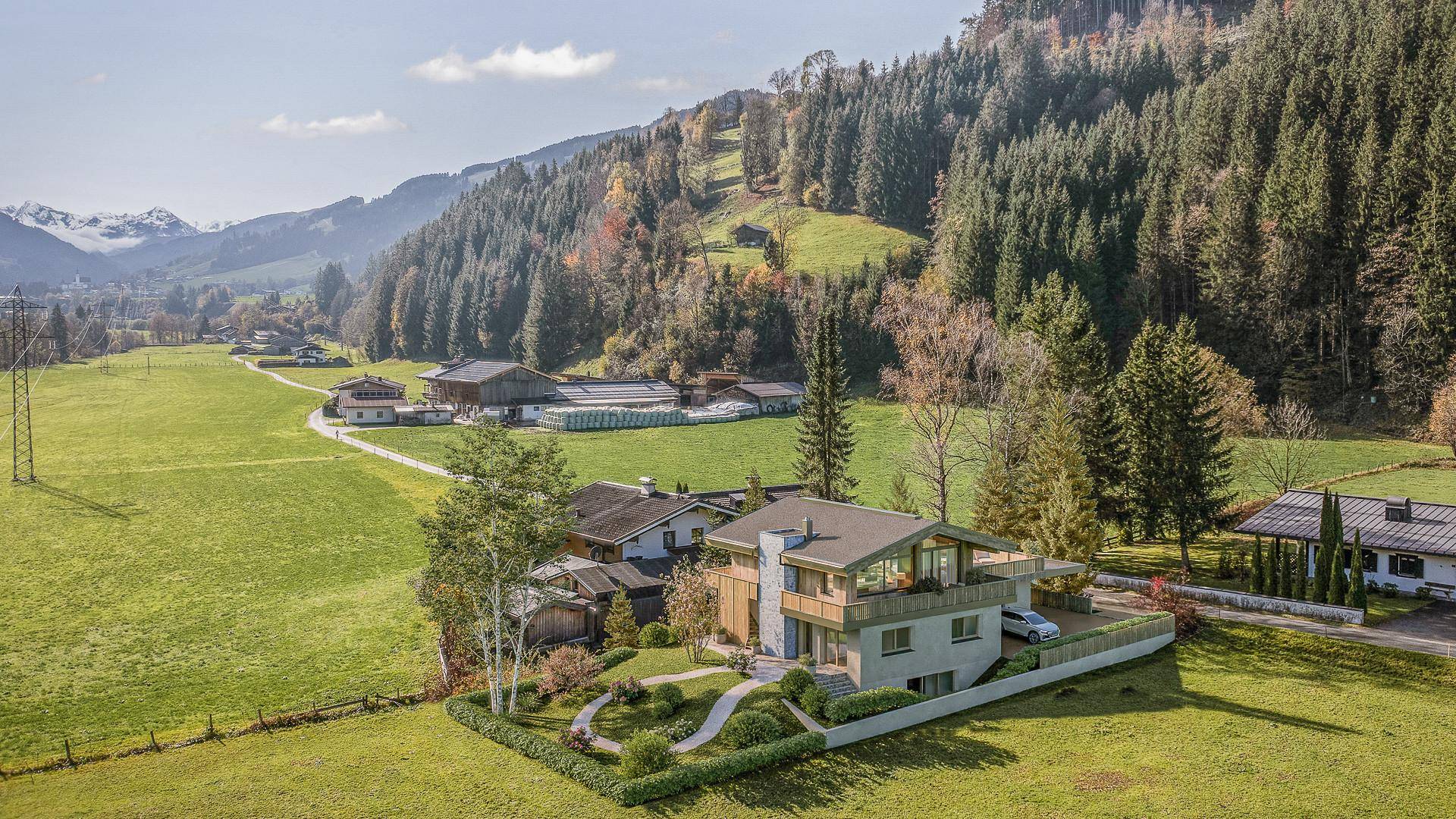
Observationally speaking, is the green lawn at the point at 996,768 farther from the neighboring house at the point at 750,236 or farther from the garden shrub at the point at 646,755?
the neighboring house at the point at 750,236

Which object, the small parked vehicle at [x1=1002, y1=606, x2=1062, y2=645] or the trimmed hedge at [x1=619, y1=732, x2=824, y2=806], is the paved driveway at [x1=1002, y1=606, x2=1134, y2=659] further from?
the trimmed hedge at [x1=619, y1=732, x2=824, y2=806]

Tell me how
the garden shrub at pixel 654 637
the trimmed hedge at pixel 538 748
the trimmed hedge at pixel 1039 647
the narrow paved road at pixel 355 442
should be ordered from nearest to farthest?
1. the trimmed hedge at pixel 538 748
2. the trimmed hedge at pixel 1039 647
3. the garden shrub at pixel 654 637
4. the narrow paved road at pixel 355 442

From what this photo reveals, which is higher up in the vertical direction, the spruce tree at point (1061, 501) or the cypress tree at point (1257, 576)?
the spruce tree at point (1061, 501)

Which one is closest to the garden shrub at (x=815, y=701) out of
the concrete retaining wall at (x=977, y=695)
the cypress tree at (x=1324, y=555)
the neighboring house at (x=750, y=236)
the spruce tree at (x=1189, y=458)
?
the concrete retaining wall at (x=977, y=695)

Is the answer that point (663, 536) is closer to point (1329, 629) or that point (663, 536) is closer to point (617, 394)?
point (1329, 629)

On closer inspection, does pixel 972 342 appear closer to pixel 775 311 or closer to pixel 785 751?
pixel 785 751

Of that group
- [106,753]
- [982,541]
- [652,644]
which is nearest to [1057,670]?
[982,541]

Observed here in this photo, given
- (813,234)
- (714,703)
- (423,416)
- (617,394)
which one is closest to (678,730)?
(714,703)
